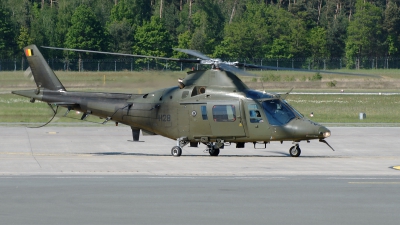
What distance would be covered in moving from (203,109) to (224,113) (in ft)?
2.34

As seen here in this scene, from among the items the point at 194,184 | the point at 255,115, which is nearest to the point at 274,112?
the point at 255,115

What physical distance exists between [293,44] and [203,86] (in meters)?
72.3

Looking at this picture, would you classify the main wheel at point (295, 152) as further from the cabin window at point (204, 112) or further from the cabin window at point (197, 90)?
the cabin window at point (197, 90)

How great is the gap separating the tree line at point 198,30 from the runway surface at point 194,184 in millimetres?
52624

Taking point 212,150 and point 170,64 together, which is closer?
point 212,150

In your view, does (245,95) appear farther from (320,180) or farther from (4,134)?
(4,134)

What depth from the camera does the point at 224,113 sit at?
879 inches

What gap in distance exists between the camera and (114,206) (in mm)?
12734

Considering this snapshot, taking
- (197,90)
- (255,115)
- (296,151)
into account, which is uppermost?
(197,90)

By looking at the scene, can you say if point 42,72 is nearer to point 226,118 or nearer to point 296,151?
point 226,118

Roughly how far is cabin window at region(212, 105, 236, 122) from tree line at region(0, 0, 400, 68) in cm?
5393

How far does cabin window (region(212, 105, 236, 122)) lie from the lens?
22.2 m

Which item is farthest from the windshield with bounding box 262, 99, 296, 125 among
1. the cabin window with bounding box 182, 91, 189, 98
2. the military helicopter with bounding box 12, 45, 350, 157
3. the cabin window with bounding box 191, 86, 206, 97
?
the cabin window with bounding box 182, 91, 189, 98

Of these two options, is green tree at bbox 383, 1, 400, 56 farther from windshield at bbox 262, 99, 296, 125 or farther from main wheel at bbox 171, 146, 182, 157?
main wheel at bbox 171, 146, 182, 157
